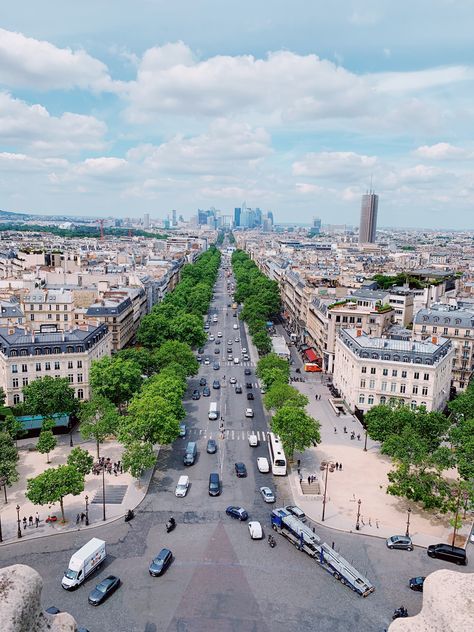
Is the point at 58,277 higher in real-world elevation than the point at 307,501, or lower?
higher

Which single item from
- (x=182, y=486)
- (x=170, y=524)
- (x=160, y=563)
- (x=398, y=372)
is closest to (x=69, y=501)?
(x=182, y=486)

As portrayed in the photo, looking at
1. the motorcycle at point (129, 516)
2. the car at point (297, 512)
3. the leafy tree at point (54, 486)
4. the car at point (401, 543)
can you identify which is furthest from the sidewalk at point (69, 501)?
the car at point (401, 543)

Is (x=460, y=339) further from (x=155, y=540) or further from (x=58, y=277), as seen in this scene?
(x=58, y=277)

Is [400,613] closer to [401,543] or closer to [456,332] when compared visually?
[401,543]

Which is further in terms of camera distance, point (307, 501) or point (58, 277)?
point (58, 277)

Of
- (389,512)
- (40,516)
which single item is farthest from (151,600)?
(389,512)

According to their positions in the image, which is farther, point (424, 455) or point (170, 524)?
point (424, 455)
